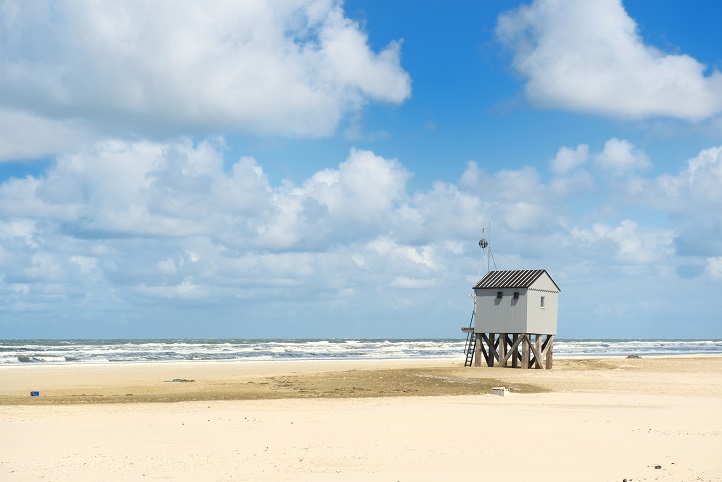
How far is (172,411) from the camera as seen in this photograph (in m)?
18.3

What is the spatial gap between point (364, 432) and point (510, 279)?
2158 cm

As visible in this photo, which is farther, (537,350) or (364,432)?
(537,350)

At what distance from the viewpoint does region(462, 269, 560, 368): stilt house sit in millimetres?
34500

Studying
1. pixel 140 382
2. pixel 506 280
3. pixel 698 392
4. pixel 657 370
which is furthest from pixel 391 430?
pixel 657 370

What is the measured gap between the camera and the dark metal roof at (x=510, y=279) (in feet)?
113

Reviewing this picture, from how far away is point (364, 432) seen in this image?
14.7 m

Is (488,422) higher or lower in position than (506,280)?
lower

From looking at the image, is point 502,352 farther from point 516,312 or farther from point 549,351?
point 516,312

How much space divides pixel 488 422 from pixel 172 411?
729 centimetres

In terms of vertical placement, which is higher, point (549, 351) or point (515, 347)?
point (515, 347)

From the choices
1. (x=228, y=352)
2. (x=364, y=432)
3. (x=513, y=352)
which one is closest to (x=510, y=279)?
(x=513, y=352)

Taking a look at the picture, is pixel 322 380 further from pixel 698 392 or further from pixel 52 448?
pixel 52 448

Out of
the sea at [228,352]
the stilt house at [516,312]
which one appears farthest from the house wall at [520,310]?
the sea at [228,352]

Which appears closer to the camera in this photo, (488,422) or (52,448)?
(52,448)
